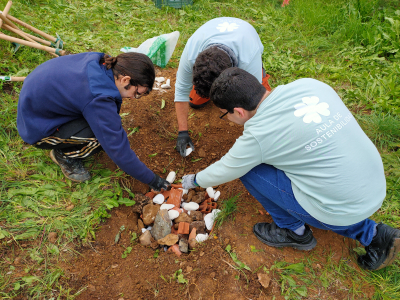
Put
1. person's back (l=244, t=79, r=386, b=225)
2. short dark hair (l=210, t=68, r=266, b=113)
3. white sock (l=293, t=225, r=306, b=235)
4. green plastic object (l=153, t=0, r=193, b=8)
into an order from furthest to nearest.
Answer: green plastic object (l=153, t=0, r=193, b=8)
white sock (l=293, t=225, r=306, b=235)
short dark hair (l=210, t=68, r=266, b=113)
person's back (l=244, t=79, r=386, b=225)

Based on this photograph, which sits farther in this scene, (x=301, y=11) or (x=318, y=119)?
(x=301, y=11)

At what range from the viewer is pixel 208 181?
1.74 meters

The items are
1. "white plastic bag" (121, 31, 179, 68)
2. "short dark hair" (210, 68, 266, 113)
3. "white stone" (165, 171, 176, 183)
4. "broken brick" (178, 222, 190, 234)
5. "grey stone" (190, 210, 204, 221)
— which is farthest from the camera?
"white plastic bag" (121, 31, 179, 68)

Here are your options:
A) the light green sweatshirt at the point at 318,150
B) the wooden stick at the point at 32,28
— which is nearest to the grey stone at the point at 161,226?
the light green sweatshirt at the point at 318,150

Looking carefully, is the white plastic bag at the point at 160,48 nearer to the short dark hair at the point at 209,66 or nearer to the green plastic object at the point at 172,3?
Result: the green plastic object at the point at 172,3

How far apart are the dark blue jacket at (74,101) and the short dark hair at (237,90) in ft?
2.25

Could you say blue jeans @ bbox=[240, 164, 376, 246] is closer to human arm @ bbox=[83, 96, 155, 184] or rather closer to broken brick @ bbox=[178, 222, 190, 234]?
broken brick @ bbox=[178, 222, 190, 234]

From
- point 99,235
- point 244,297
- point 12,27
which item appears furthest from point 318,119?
point 12,27

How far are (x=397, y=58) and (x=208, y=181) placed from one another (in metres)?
3.23

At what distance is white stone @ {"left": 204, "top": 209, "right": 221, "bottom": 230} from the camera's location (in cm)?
209

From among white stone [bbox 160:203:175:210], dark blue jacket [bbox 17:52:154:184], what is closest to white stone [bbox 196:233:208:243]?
white stone [bbox 160:203:175:210]

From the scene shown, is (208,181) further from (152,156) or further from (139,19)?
(139,19)

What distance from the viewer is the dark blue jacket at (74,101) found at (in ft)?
5.31

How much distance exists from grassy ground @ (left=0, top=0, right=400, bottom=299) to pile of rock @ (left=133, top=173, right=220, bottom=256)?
0.28 m
